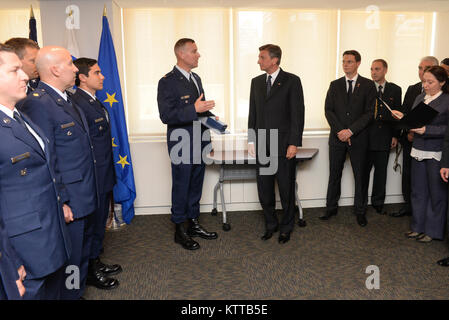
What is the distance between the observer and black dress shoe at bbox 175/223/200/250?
3.24m

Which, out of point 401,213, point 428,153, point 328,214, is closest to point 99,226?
point 328,214

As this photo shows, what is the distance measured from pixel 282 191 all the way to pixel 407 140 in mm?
1710

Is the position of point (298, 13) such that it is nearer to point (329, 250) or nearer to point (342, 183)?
point (342, 183)

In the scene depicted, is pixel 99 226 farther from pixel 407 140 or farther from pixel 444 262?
pixel 407 140

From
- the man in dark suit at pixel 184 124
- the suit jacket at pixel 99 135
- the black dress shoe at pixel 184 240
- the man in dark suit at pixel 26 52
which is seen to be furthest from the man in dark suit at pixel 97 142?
the black dress shoe at pixel 184 240

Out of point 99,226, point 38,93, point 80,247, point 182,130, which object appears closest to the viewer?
point 38,93

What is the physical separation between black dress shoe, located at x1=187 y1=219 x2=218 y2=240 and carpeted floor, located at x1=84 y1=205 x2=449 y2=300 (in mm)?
58

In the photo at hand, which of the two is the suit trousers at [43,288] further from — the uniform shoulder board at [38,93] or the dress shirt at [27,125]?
the uniform shoulder board at [38,93]

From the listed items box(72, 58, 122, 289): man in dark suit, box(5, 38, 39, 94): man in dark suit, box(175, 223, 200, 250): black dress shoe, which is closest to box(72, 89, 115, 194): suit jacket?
box(72, 58, 122, 289): man in dark suit

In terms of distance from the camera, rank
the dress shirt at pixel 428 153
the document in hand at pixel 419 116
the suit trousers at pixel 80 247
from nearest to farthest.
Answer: the suit trousers at pixel 80 247 < the document in hand at pixel 419 116 < the dress shirt at pixel 428 153

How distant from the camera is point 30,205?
1.51 meters

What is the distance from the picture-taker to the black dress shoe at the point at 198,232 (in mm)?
3469

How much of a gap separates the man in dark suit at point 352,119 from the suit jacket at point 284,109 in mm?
793

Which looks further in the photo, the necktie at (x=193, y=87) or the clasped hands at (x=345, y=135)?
the clasped hands at (x=345, y=135)
